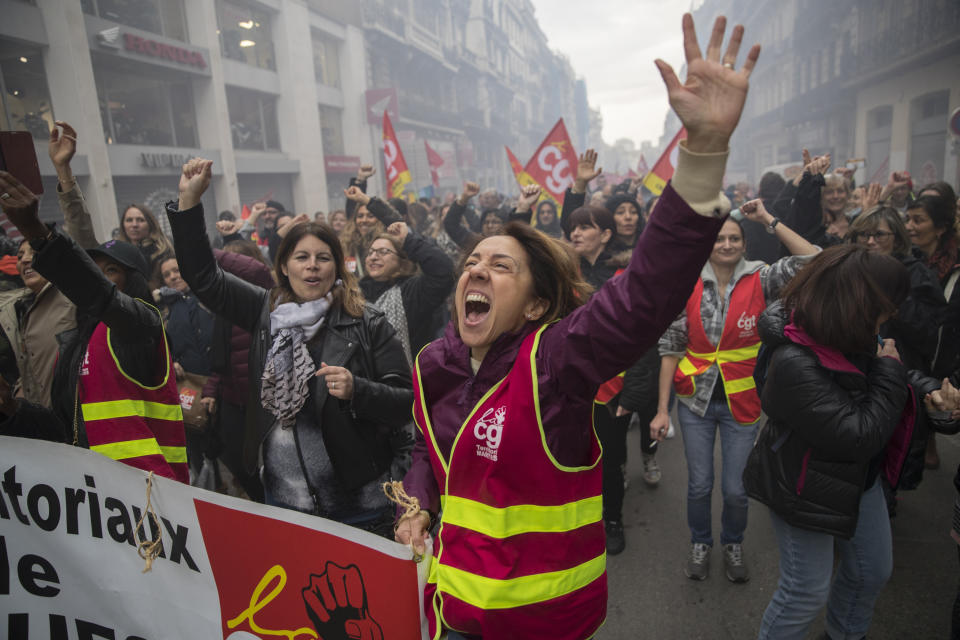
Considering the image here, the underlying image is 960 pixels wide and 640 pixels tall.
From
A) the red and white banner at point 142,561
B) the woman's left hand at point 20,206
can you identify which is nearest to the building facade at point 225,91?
the woman's left hand at point 20,206

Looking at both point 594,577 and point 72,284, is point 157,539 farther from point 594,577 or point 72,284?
point 594,577

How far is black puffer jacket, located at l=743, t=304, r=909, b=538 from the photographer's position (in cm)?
191

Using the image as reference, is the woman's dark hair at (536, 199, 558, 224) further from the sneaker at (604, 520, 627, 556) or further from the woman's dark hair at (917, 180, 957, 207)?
the sneaker at (604, 520, 627, 556)

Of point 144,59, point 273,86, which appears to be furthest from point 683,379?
point 273,86

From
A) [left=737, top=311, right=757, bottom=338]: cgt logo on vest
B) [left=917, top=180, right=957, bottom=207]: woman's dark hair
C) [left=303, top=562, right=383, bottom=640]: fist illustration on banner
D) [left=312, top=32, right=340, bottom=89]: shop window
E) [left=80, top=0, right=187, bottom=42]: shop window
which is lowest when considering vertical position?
[left=303, top=562, right=383, bottom=640]: fist illustration on banner

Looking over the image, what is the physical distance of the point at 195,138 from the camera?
1653 centimetres

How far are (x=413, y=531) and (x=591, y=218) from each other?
270cm

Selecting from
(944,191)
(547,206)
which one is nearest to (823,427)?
(944,191)

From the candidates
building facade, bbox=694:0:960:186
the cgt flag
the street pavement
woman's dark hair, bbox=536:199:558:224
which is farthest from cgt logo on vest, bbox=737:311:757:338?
building facade, bbox=694:0:960:186

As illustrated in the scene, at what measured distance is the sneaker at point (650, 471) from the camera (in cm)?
423

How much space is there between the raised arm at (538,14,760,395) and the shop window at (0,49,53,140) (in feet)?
45.5

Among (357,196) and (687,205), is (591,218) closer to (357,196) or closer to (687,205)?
(357,196)

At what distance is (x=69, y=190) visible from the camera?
2926mm

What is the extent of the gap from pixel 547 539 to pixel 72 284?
2022 millimetres
